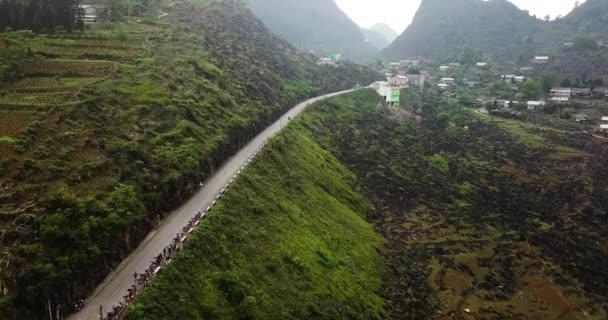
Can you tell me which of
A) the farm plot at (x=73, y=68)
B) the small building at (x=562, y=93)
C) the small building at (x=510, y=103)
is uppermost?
the farm plot at (x=73, y=68)

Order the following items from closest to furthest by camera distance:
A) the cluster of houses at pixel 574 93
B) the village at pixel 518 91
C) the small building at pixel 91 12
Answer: the small building at pixel 91 12 → the village at pixel 518 91 → the cluster of houses at pixel 574 93

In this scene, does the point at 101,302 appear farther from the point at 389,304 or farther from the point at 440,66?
the point at 440,66

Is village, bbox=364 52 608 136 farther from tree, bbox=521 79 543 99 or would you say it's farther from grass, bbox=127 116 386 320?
grass, bbox=127 116 386 320

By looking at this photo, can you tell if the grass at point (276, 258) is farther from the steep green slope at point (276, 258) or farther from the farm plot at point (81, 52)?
the farm plot at point (81, 52)

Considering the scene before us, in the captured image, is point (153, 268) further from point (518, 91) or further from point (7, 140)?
point (518, 91)

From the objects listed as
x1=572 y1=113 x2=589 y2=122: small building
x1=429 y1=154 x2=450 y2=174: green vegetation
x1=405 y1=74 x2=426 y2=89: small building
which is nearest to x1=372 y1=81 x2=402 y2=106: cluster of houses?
x1=405 y1=74 x2=426 y2=89: small building

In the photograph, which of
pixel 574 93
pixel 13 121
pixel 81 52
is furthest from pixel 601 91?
pixel 13 121

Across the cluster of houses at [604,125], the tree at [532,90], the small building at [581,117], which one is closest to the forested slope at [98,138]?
the cluster of houses at [604,125]
